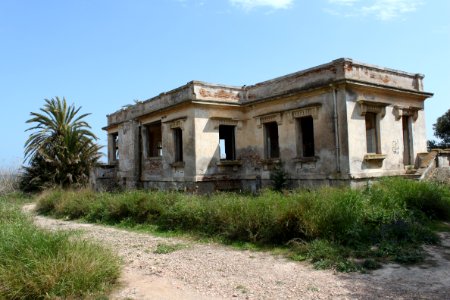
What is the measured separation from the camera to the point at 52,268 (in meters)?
5.00

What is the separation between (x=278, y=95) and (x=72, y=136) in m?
13.6

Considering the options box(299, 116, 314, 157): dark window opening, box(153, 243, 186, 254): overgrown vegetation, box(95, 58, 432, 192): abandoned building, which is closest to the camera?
box(153, 243, 186, 254): overgrown vegetation

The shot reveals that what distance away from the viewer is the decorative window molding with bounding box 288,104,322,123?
42.6 feet

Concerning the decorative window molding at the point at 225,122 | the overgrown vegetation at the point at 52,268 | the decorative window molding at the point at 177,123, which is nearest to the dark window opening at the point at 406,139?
the decorative window molding at the point at 225,122

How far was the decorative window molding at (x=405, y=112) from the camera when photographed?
13828 millimetres

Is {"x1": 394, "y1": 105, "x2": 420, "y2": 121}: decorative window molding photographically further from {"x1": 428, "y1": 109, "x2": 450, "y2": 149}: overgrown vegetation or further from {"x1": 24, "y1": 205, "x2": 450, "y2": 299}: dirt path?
{"x1": 428, "y1": 109, "x2": 450, "y2": 149}: overgrown vegetation

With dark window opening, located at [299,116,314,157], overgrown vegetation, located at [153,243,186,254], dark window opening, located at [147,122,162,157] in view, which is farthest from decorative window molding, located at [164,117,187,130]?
overgrown vegetation, located at [153,243,186,254]

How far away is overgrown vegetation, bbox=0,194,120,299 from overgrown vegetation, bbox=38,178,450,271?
3.27 meters

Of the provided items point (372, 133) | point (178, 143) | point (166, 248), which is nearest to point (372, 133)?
point (372, 133)

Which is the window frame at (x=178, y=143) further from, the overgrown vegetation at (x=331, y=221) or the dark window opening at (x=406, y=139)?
the dark window opening at (x=406, y=139)

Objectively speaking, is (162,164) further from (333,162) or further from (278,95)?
(333,162)

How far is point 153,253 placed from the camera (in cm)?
773

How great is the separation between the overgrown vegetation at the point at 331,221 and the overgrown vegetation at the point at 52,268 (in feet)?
10.7

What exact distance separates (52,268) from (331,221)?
4.89 meters
